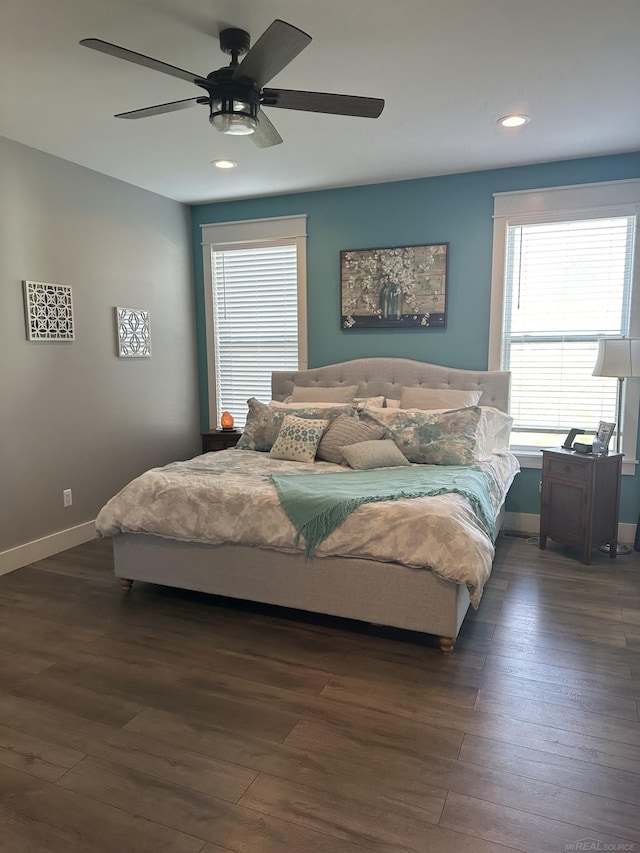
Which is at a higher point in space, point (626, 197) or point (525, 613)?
point (626, 197)

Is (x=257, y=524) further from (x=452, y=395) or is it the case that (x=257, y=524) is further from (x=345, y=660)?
(x=452, y=395)

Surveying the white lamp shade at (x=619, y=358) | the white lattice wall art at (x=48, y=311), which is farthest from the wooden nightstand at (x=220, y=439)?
the white lamp shade at (x=619, y=358)

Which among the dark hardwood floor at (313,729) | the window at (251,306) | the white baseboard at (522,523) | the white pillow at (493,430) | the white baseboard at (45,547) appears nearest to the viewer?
the dark hardwood floor at (313,729)

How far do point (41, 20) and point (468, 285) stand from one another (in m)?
3.16

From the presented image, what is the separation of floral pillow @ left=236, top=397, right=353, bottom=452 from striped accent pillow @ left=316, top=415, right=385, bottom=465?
156 millimetres

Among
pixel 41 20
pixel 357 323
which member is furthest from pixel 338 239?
pixel 41 20

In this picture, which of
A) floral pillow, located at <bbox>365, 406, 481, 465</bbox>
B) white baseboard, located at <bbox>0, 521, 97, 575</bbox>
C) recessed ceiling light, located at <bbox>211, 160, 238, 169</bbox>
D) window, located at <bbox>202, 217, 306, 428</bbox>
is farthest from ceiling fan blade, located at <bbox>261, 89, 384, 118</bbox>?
white baseboard, located at <bbox>0, 521, 97, 575</bbox>

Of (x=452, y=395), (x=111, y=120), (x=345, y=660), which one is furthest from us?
(x=452, y=395)

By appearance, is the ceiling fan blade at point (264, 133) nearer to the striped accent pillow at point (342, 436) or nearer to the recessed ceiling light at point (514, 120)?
the recessed ceiling light at point (514, 120)

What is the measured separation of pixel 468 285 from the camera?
440 centimetres

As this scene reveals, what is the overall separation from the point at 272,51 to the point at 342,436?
2.23 metres

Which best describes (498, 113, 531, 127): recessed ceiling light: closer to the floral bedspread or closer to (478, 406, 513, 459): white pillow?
(478, 406, 513, 459): white pillow

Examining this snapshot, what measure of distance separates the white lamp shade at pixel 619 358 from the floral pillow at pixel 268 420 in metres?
1.68

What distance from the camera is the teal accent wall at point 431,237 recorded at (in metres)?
4.11
